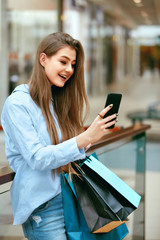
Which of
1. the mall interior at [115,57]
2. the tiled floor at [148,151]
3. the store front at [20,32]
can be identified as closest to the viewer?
the tiled floor at [148,151]

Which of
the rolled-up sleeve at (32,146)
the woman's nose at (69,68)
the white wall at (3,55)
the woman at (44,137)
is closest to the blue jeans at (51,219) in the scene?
the woman at (44,137)

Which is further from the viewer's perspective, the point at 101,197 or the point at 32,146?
the point at 101,197

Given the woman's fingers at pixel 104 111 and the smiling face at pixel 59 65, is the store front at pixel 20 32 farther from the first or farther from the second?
the woman's fingers at pixel 104 111

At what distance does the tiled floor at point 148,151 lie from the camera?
1848 mm

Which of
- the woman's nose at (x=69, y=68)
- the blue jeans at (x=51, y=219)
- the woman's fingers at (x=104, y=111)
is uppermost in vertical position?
the woman's nose at (x=69, y=68)

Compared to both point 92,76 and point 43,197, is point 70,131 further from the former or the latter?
point 92,76

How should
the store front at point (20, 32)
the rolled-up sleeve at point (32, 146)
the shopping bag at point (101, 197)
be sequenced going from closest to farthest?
the rolled-up sleeve at point (32, 146)
the shopping bag at point (101, 197)
the store front at point (20, 32)

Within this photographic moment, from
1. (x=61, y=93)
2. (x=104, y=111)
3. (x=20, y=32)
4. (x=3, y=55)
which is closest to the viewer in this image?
(x=104, y=111)

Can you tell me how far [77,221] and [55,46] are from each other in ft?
2.32

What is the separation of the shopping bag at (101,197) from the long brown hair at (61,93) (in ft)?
0.27

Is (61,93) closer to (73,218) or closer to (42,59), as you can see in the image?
(42,59)

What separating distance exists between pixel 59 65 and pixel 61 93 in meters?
0.15

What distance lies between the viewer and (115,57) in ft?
56.5

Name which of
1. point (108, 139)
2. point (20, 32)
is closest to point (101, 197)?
point (108, 139)
